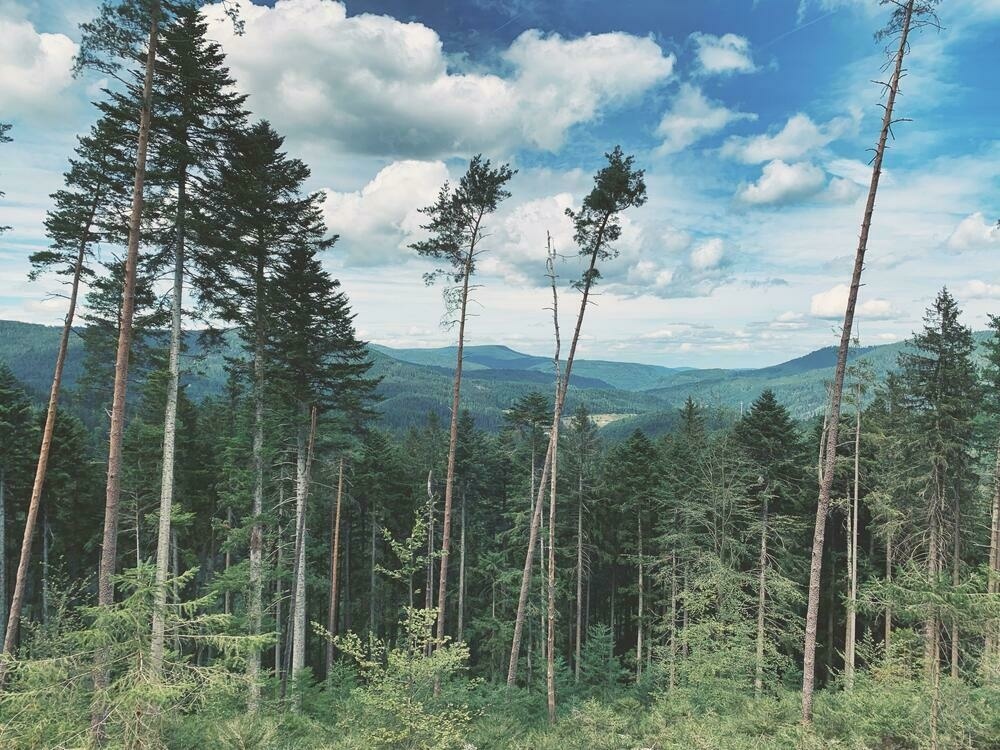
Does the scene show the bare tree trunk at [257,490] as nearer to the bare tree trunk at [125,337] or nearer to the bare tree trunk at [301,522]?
the bare tree trunk at [301,522]

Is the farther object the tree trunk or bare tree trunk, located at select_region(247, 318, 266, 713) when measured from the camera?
bare tree trunk, located at select_region(247, 318, 266, 713)

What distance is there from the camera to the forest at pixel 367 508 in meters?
7.71

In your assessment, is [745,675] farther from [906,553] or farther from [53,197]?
[53,197]

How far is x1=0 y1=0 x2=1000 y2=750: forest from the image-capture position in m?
7.71

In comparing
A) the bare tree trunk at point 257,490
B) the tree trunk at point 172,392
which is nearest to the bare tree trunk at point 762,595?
the bare tree trunk at point 257,490

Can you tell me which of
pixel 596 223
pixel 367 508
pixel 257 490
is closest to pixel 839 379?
pixel 596 223

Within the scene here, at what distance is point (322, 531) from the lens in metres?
32.5

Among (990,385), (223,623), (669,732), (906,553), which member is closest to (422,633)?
(223,623)

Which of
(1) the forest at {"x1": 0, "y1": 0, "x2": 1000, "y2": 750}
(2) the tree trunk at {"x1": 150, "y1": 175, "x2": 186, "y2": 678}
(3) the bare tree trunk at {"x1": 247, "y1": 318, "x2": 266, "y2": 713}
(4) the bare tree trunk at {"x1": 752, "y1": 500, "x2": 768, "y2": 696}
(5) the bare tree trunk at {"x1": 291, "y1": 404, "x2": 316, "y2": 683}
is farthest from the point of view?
(4) the bare tree trunk at {"x1": 752, "y1": 500, "x2": 768, "y2": 696}

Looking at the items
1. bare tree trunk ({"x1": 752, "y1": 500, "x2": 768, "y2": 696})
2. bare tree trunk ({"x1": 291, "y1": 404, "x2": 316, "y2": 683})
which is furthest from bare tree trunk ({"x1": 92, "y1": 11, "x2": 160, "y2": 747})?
bare tree trunk ({"x1": 752, "y1": 500, "x2": 768, "y2": 696})

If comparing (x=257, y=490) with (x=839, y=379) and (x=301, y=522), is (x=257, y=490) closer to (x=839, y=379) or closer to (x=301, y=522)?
(x=301, y=522)

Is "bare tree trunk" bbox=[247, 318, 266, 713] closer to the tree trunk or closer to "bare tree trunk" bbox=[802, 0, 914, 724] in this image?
the tree trunk

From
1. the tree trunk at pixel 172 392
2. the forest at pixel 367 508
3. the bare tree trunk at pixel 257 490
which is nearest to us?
the forest at pixel 367 508

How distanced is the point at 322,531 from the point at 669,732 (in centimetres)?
2658
